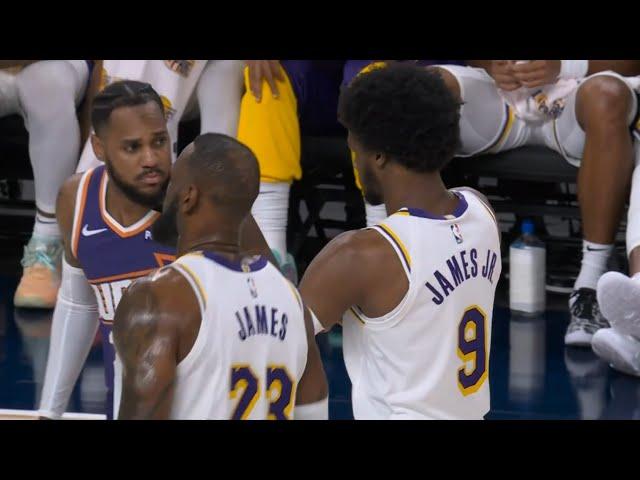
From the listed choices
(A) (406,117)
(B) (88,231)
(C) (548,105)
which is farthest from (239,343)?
(C) (548,105)

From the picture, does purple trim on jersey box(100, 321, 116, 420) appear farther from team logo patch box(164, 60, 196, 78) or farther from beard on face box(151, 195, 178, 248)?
team logo patch box(164, 60, 196, 78)

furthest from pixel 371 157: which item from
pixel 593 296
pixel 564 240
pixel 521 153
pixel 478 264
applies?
pixel 564 240

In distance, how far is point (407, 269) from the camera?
2.46 meters

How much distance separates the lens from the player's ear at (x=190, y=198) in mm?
2158

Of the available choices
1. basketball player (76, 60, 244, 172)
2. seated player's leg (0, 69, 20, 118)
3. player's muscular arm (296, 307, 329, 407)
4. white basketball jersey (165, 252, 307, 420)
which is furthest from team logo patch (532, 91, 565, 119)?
white basketball jersey (165, 252, 307, 420)

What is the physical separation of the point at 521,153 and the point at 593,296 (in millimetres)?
736

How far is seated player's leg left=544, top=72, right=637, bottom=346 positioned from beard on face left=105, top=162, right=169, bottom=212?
1.93 m

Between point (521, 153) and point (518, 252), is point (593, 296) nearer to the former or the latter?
point (518, 252)

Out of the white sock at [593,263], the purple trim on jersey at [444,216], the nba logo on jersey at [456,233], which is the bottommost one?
the white sock at [593,263]

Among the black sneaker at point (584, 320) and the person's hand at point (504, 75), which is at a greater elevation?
the person's hand at point (504, 75)

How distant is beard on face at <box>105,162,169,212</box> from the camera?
297 centimetres

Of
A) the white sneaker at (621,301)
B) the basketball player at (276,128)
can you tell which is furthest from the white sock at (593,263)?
the basketball player at (276,128)

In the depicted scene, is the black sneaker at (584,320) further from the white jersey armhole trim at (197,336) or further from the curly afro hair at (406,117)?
the white jersey armhole trim at (197,336)

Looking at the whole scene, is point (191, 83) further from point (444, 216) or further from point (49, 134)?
point (444, 216)
